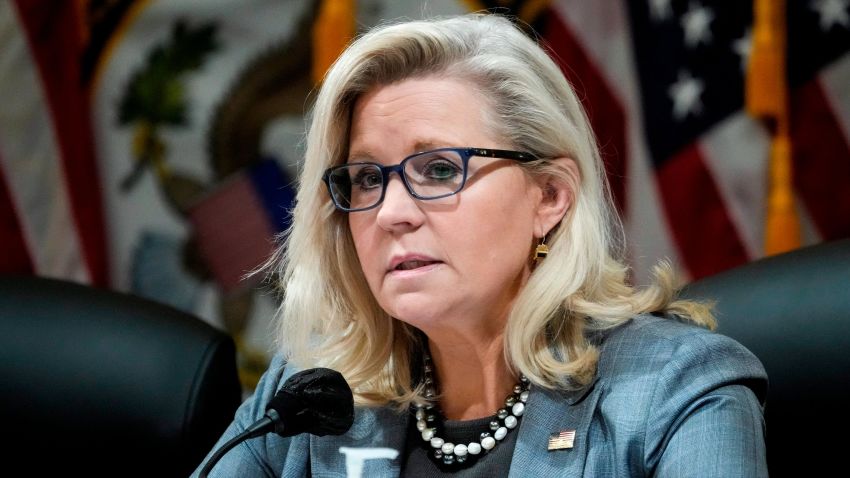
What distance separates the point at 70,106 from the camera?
376 cm

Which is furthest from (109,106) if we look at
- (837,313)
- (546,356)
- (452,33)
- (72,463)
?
(837,313)

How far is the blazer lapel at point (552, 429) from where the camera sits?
177cm

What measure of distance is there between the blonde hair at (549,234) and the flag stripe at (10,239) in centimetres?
191

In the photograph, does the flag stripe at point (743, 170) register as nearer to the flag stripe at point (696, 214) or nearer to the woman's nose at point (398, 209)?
the flag stripe at point (696, 214)

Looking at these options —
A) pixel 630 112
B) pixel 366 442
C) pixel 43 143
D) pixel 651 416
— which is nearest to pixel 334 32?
pixel 630 112

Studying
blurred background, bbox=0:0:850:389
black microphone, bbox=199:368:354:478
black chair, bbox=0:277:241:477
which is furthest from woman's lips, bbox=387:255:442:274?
blurred background, bbox=0:0:850:389

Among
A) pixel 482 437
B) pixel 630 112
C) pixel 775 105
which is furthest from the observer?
pixel 630 112

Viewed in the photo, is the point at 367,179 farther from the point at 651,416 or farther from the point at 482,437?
the point at 651,416

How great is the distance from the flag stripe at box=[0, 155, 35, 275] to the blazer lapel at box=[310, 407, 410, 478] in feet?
6.74

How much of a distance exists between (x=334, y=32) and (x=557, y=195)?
160cm

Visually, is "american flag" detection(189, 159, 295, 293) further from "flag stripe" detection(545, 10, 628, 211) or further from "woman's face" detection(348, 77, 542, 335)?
"woman's face" detection(348, 77, 542, 335)

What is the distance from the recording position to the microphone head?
1.72m

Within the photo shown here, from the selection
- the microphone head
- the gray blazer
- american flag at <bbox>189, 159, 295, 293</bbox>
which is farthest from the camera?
american flag at <bbox>189, 159, 295, 293</bbox>

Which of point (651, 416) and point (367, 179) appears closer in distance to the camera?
point (651, 416)
